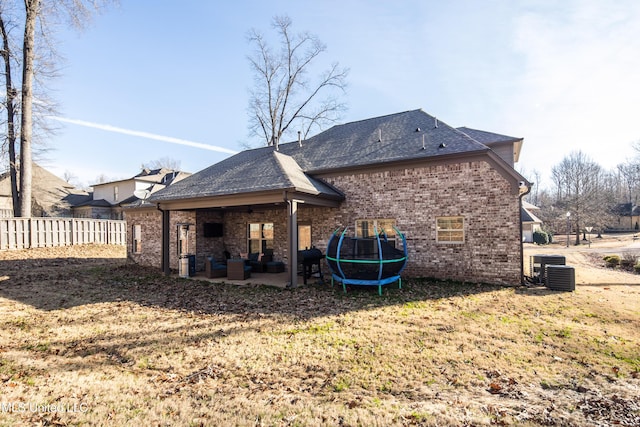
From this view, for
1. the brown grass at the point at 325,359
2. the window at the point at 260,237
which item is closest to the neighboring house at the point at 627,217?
the brown grass at the point at 325,359

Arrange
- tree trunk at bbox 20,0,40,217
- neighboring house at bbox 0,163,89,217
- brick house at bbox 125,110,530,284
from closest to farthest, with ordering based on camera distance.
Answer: brick house at bbox 125,110,530,284 → tree trunk at bbox 20,0,40,217 → neighboring house at bbox 0,163,89,217

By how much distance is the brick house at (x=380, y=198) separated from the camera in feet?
30.8

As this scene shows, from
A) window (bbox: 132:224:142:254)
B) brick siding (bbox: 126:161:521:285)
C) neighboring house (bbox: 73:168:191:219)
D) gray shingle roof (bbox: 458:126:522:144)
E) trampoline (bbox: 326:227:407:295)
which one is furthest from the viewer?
neighboring house (bbox: 73:168:191:219)

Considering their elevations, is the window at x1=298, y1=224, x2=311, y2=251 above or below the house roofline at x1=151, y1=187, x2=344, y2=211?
below

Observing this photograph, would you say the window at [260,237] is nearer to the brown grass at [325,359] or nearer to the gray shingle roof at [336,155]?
the gray shingle roof at [336,155]

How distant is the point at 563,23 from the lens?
8578 mm

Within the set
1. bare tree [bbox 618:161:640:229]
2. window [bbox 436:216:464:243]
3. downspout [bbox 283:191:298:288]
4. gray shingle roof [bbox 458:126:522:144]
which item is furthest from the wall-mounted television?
bare tree [bbox 618:161:640:229]

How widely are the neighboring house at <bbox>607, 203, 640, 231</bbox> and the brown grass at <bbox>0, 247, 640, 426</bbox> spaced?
2269 inches

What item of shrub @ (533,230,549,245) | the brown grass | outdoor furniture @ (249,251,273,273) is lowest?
shrub @ (533,230,549,245)

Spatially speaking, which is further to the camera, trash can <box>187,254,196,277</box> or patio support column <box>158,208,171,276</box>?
patio support column <box>158,208,171,276</box>

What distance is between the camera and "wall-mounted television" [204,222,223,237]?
13.6 meters

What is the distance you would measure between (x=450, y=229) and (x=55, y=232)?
22.2 m

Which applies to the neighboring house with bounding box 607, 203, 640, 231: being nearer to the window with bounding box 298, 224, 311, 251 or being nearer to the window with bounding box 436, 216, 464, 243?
the window with bounding box 436, 216, 464, 243

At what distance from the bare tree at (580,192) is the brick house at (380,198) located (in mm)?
26034
